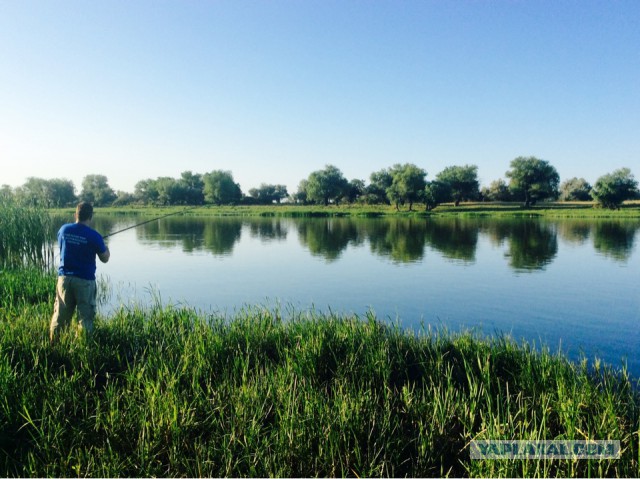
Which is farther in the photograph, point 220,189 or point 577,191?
point 220,189

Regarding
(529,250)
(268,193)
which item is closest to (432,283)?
(529,250)

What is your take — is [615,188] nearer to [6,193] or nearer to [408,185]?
[408,185]

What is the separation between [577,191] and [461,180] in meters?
44.0

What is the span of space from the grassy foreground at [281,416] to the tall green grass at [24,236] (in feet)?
41.3

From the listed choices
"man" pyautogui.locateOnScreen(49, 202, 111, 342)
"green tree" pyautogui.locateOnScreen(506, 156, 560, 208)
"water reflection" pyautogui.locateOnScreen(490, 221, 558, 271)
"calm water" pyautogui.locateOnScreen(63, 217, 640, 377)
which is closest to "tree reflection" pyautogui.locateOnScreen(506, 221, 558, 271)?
"water reflection" pyautogui.locateOnScreen(490, 221, 558, 271)

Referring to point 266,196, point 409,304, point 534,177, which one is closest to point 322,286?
point 409,304

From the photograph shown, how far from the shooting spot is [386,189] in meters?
110

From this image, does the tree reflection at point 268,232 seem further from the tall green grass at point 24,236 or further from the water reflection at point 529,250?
the tall green grass at point 24,236

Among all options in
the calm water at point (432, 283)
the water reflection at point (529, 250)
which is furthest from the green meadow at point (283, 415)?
the water reflection at point (529, 250)

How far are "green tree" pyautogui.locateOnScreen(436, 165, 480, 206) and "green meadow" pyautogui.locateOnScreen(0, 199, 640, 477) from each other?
109m

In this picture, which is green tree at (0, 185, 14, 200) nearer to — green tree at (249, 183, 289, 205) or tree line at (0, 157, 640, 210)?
tree line at (0, 157, 640, 210)

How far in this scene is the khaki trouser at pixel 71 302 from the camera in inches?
322

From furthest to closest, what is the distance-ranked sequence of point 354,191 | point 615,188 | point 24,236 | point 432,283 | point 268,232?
1. point 354,191
2. point 615,188
3. point 268,232
4. point 432,283
5. point 24,236

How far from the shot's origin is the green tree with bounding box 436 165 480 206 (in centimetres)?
11200
